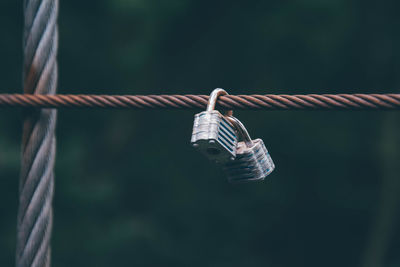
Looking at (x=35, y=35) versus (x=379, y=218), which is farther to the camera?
(x=379, y=218)

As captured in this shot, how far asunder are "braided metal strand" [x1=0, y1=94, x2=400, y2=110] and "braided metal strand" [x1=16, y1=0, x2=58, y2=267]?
0.12 ft

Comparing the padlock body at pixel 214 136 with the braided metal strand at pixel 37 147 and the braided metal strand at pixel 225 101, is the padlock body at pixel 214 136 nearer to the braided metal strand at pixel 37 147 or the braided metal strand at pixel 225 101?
the braided metal strand at pixel 225 101

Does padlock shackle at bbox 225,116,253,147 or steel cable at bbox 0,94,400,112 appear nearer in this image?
steel cable at bbox 0,94,400,112

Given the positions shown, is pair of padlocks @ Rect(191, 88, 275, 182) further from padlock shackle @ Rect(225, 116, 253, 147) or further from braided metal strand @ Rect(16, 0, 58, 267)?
braided metal strand @ Rect(16, 0, 58, 267)

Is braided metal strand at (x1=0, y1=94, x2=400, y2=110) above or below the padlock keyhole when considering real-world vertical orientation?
above

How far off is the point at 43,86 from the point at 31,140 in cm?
7

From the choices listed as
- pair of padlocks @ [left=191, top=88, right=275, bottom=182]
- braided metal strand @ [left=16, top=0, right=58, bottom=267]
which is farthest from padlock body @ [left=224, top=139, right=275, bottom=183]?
braided metal strand @ [left=16, top=0, right=58, bottom=267]

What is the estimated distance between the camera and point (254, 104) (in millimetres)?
634

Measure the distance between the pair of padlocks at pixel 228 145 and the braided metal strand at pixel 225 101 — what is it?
2cm

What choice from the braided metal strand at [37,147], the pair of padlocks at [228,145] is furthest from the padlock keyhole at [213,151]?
the braided metal strand at [37,147]

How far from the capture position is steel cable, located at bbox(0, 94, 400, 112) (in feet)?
2.03

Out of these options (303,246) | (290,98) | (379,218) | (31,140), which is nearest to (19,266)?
(31,140)

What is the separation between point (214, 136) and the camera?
25.3 inches

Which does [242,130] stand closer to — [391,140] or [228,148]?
[228,148]
